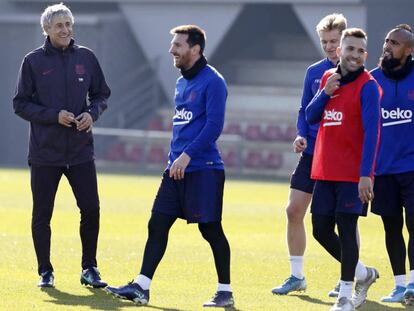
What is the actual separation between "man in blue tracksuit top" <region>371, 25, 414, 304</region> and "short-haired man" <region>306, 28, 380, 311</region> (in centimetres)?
90

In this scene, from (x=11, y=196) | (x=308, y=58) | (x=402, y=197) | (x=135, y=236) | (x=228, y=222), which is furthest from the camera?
(x=308, y=58)

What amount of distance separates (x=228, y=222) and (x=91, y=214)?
7.57m

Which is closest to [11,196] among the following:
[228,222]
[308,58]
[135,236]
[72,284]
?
[228,222]

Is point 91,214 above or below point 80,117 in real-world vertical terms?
below

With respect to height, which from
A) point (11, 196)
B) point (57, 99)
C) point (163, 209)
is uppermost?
point (57, 99)

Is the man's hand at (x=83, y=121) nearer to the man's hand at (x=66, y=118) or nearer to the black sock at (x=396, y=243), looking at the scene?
the man's hand at (x=66, y=118)

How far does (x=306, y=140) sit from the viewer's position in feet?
34.1

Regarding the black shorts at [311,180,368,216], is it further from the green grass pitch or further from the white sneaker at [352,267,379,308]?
the green grass pitch

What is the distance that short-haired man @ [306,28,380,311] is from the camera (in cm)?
902

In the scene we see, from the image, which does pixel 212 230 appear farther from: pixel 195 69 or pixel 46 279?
pixel 46 279

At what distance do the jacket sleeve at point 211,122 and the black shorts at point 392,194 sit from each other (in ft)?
4.87

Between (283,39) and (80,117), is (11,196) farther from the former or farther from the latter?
(283,39)

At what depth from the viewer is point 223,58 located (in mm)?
38719

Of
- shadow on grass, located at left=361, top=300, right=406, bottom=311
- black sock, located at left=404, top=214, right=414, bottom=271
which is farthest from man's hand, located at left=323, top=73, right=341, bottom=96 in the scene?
shadow on grass, located at left=361, top=300, right=406, bottom=311
